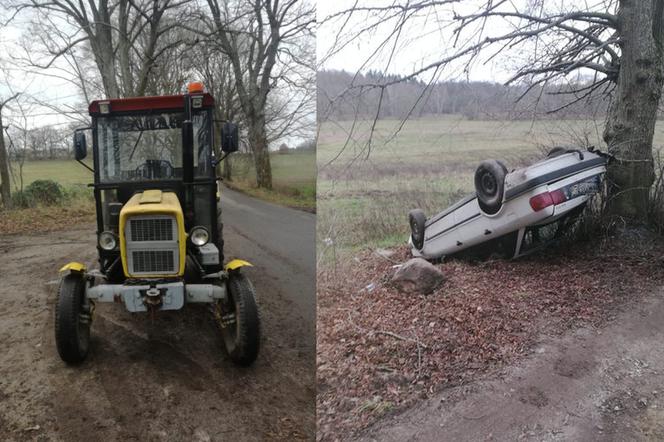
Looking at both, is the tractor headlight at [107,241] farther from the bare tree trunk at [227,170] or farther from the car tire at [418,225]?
the car tire at [418,225]

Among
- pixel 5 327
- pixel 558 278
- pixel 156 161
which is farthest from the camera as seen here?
pixel 156 161

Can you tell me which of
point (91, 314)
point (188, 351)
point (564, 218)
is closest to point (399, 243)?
point (564, 218)

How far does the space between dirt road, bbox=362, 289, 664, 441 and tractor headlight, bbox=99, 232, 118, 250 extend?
138cm

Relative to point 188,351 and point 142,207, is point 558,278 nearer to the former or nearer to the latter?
point 188,351

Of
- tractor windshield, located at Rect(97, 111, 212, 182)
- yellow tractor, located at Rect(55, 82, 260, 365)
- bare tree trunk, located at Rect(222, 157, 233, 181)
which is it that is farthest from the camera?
bare tree trunk, located at Rect(222, 157, 233, 181)

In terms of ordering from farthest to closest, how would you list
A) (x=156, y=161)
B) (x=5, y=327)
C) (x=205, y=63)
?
(x=205, y=63) → (x=156, y=161) → (x=5, y=327)

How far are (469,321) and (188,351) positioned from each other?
1.23 meters

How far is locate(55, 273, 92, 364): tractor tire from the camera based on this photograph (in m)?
1.75

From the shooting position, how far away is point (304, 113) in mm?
1747

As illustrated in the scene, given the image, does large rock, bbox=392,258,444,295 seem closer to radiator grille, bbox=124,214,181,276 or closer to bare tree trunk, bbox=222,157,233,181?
radiator grille, bbox=124,214,181,276

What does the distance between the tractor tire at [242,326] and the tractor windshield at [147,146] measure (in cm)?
59

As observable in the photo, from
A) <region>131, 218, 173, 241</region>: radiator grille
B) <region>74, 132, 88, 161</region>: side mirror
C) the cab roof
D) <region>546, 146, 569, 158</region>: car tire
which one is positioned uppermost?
the cab roof

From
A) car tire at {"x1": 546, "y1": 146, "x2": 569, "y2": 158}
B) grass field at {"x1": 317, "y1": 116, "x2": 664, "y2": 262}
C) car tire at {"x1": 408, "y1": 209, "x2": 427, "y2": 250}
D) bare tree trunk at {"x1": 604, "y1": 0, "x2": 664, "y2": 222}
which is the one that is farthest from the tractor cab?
bare tree trunk at {"x1": 604, "y1": 0, "x2": 664, "y2": 222}

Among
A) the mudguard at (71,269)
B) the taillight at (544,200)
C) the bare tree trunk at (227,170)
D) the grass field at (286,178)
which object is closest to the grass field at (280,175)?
the grass field at (286,178)
